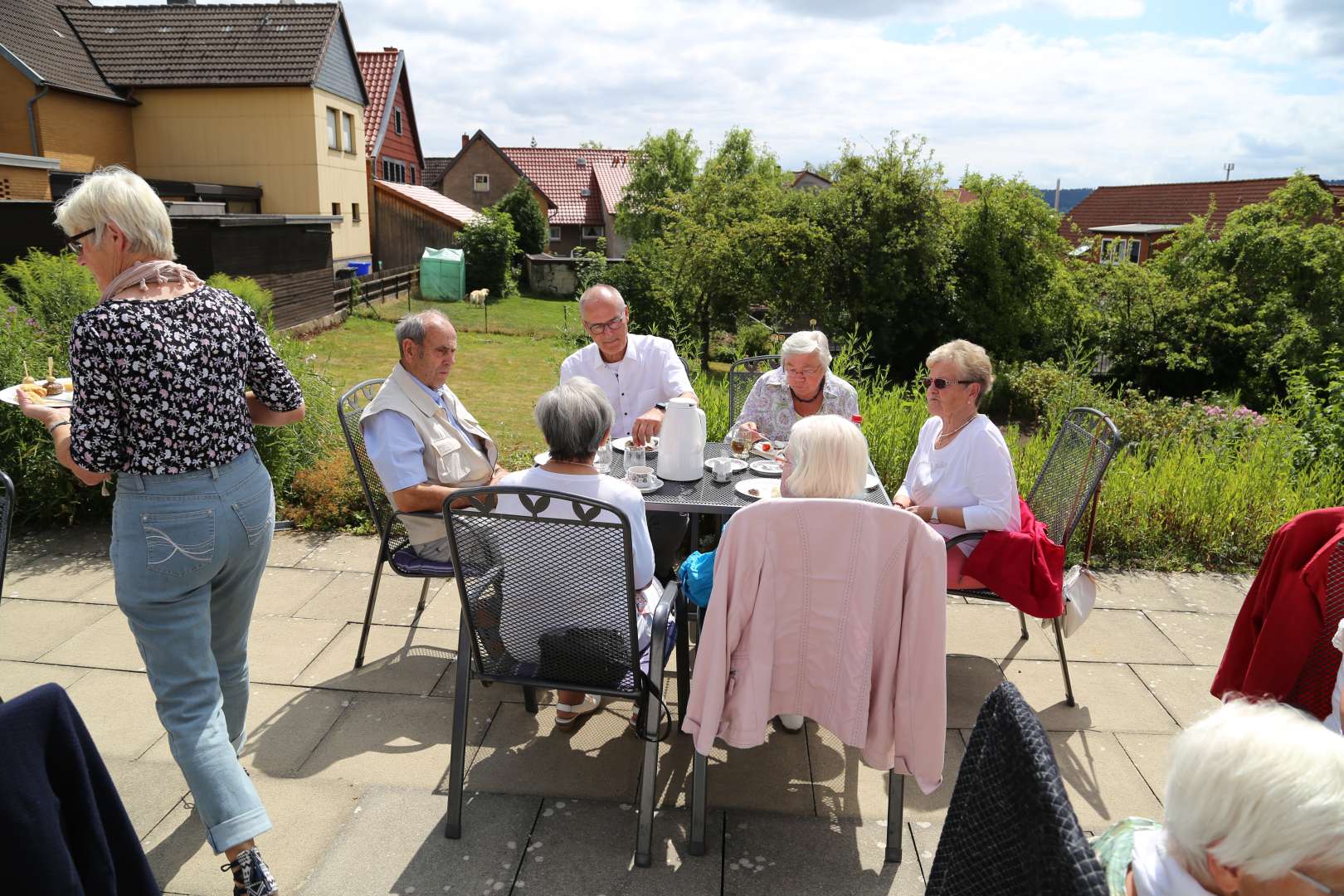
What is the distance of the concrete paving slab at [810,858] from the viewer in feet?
7.54

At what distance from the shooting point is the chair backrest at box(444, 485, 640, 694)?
2232 mm

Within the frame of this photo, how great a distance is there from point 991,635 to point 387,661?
8.50ft

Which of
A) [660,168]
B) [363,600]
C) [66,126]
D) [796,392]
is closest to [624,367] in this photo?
[796,392]

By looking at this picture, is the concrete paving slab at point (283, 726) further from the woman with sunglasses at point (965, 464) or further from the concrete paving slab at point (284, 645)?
the woman with sunglasses at point (965, 464)

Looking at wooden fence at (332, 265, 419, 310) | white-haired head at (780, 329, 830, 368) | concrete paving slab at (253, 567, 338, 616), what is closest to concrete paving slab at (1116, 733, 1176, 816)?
white-haired head at (780, 329, 830, 368)

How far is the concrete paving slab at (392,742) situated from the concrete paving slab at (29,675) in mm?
1120

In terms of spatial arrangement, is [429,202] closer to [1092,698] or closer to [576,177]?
[576,177]

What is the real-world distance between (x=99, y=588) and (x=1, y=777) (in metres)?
3.31

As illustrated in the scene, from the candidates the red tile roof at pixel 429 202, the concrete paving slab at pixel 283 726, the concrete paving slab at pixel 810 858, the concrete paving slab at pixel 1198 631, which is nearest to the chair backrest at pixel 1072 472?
the concrete paving slab at pixel 1198 631

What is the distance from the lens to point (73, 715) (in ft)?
4.47

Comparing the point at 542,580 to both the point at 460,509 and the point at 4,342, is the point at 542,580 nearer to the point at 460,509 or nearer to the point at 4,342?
the point at 460,509

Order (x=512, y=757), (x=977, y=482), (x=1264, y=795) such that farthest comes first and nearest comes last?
(x=977, y=482) < (x=512, y=757) < (x=1264, y=795)

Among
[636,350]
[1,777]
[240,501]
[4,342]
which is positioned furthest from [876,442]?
[4,342]

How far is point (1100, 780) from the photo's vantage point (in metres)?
2.78
